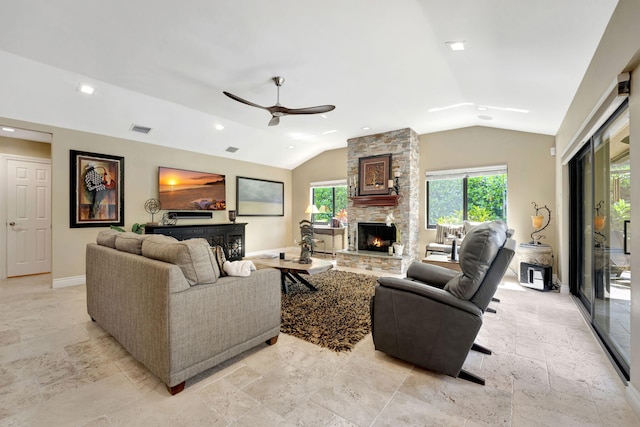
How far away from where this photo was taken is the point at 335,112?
4809mm

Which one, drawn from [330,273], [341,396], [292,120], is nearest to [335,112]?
[292,120]

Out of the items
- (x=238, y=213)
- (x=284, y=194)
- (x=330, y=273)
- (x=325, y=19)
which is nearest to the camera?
(x=325, y=19)

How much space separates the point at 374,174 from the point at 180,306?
5.07 m

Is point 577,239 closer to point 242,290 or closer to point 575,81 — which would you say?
point 575,81

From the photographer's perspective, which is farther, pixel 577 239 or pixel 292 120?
pixel 292 120

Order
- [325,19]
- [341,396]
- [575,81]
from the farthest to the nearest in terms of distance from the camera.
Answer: [575,81] → [325,19] → [341,396]

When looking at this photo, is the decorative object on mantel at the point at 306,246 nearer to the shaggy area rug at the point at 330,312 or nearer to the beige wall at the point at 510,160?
the shaggy area rug at the point at 330,312

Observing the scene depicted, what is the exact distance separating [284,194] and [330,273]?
12.3ft

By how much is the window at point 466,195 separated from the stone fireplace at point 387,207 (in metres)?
0.39

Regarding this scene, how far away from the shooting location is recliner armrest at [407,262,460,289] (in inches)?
103

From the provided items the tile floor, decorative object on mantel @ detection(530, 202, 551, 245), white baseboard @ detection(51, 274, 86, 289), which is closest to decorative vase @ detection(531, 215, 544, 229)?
decorative object on mantel @ detection(530, 202, 551, 245)

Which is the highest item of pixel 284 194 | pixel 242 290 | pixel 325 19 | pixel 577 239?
pixel 325 19

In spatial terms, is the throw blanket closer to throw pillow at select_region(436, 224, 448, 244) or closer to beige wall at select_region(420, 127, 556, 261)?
throw pillow at select_region(436, 224, 448, 244)

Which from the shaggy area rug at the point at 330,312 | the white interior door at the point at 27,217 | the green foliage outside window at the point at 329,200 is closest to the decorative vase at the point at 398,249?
the shaggy area rug at the point at 330,312
